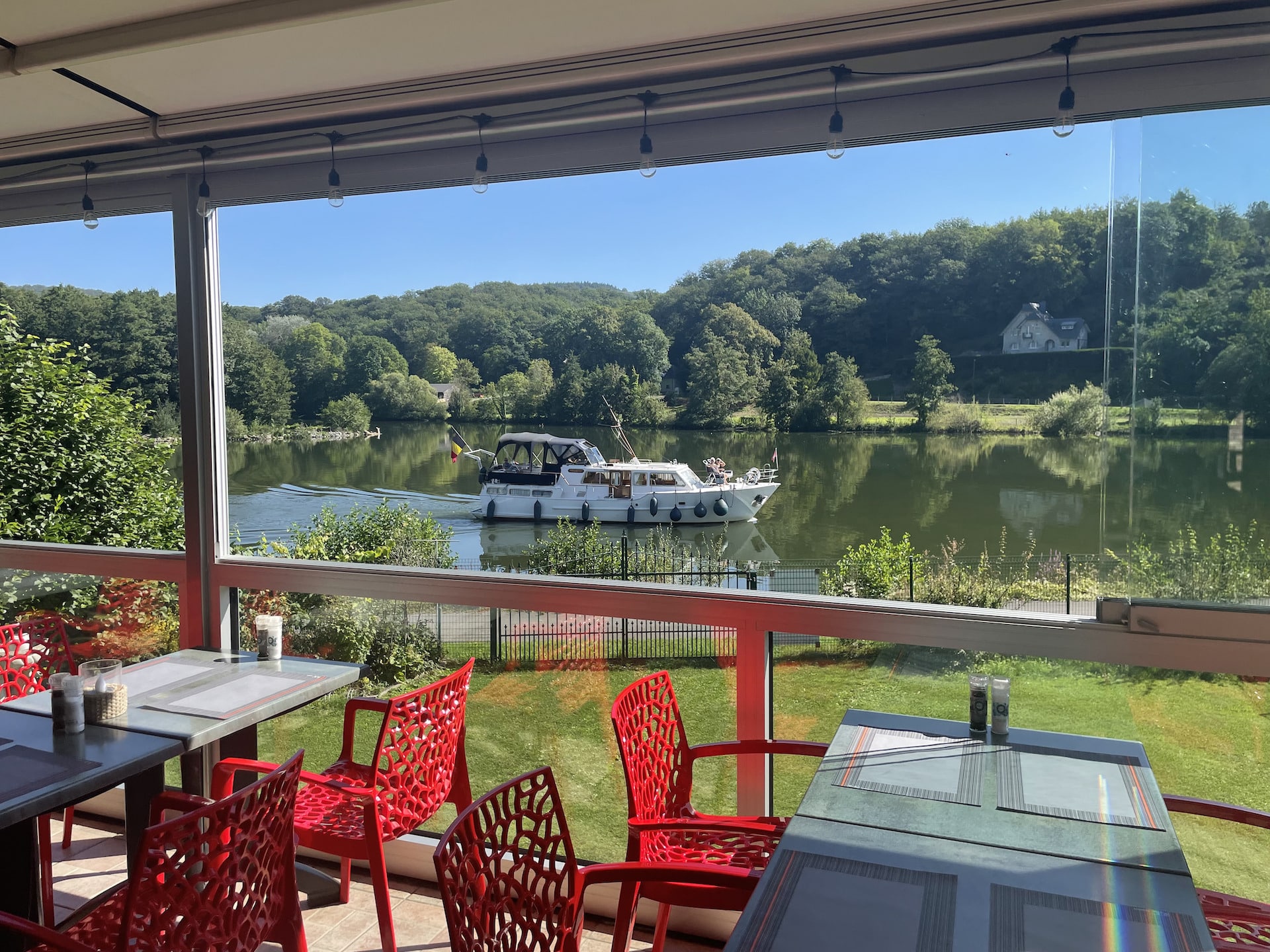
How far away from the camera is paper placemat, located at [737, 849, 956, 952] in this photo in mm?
1355

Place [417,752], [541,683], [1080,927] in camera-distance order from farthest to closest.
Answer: [541,683], [417,752], [1080,927]

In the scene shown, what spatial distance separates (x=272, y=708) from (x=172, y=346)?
1.75 metres

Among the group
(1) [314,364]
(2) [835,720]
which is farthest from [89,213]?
(2) [835,720]

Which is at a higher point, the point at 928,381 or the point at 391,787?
the point at 928,381

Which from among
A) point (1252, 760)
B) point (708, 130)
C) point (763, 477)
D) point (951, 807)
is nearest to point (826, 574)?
point (763, 477)

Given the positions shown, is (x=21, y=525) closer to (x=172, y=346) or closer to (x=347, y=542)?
(x=172, y=346)

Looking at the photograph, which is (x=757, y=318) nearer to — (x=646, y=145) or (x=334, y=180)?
(x=646, y=145)

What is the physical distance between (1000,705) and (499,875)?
4.44ft

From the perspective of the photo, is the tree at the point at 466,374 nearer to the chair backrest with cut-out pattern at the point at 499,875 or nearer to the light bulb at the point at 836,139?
the light bulb at the point at 836,139

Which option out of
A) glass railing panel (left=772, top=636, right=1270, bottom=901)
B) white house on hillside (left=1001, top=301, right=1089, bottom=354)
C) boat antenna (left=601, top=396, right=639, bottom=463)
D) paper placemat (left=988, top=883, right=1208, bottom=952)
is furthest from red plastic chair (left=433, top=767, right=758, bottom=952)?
white house on hillside (left=1001, top=301, right=1089, bottom=354)

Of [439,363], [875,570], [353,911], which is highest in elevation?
[439,363]

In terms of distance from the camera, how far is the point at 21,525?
3.85m

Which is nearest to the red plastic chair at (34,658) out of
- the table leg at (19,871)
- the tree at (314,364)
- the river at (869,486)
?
the river at (869,486)

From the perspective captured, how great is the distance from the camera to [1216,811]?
1972 millimetres
